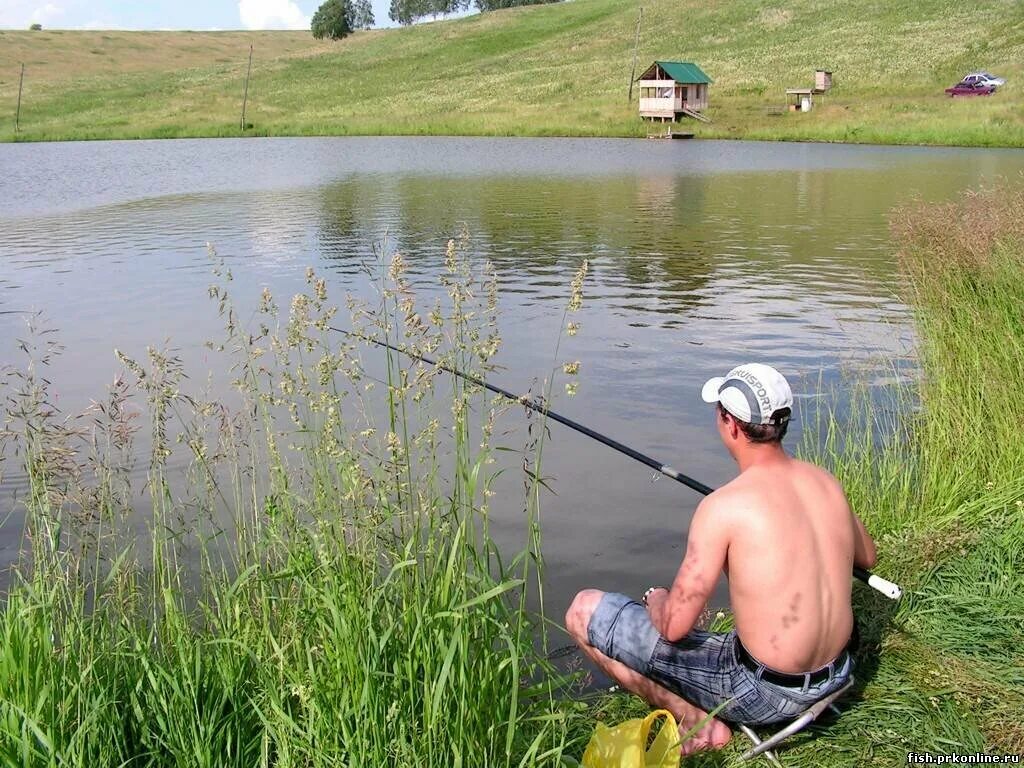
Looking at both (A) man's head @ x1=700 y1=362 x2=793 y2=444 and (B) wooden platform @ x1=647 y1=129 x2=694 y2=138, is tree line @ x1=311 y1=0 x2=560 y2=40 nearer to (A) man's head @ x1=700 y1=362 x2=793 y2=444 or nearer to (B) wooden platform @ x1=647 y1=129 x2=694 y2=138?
(B) wooden platform @ x1=647 y1=129 x2=694 y2=138

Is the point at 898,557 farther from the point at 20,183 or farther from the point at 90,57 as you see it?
the point at 90,57

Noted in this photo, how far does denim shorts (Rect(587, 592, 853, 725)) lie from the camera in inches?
138

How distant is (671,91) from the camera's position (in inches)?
1913

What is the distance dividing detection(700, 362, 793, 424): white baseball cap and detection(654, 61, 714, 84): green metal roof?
154 ft

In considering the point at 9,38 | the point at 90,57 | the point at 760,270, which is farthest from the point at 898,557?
the point at 9,38

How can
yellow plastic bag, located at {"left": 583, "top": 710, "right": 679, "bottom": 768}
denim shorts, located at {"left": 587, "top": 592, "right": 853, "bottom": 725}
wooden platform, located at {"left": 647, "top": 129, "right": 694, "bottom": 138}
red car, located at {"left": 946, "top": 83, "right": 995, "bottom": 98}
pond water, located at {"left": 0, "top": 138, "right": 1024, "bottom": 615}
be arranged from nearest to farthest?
1. yellow plastic bag, located at {"left": 583, "top": 710, "right": 679, "bottom": 768}
2. denim shorts, located at {"left": 587, "top": 592, "right": 853, "bottom": 725}
3. pond water, located at {"left": 0, "top": 138, "right": 1024, "bottom": 615}
4. red car, located at {"left": 946, "top": 83, "right": 995, "bottom": 98}
5. wooden platform, located at {"left": 647, "top": 129, "right": 694, "bottom": 138}

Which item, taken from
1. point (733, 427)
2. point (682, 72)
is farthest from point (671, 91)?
point (733, 427)

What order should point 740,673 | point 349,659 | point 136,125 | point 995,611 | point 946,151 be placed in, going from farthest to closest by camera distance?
point 136,125
point 946,151
point 995,611
point 740,673
point 349,659

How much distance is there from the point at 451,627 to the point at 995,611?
225 cm

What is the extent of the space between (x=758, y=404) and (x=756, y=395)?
3cm

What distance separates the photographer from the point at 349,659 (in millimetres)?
3078

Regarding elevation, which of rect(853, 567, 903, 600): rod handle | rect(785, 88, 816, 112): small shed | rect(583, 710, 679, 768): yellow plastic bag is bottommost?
rect(583, 710, 679, 768): yellow plastic bag

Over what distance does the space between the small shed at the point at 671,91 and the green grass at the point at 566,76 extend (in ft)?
4.11

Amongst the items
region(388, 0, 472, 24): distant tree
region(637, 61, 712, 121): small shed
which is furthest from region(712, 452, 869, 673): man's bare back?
region(388, 0, 472, 24): distant tree
